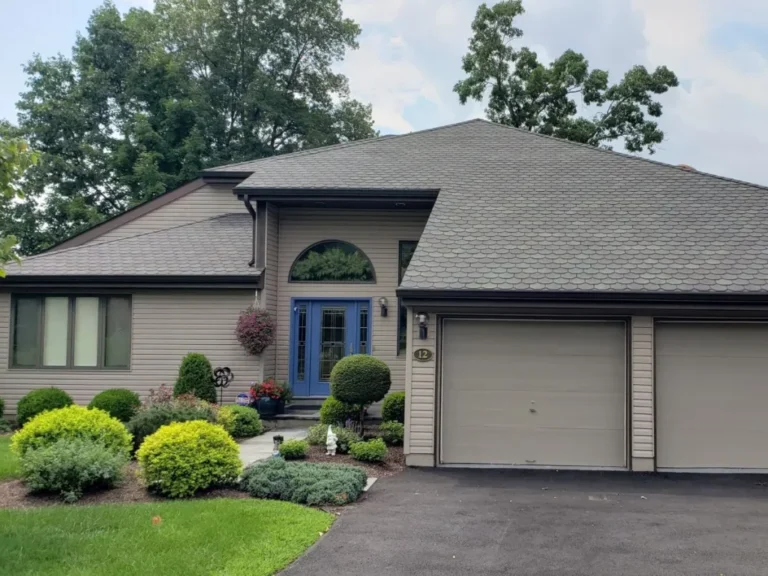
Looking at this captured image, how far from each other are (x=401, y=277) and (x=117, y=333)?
5.74 meters

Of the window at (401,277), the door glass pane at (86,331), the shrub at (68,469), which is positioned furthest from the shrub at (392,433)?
the door glass pane at (86,331)

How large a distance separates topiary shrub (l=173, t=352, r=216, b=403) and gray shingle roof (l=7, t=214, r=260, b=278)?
1.68 m

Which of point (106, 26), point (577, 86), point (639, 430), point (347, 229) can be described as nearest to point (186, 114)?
point (106, 26)

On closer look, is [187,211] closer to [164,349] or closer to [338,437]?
[164,349]

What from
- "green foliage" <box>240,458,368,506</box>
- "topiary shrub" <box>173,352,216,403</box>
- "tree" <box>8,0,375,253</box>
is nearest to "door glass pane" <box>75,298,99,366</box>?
"topiary shrub" <box>173,352,216,403</box>

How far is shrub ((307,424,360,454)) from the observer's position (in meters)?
10.1

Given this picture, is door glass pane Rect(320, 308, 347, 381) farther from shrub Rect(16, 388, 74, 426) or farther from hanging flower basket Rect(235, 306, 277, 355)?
shrub Rect(16, 388, 74, 426)

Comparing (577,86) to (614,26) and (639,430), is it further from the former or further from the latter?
(639,430)

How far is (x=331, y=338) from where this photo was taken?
1444 cm

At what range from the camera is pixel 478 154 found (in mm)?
15578

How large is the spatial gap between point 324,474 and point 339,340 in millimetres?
6378

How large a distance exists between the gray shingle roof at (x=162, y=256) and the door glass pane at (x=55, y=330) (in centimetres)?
66

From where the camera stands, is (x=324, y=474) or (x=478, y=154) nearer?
(x=324, y=474)

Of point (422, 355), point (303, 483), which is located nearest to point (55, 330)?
point (422, 355)
